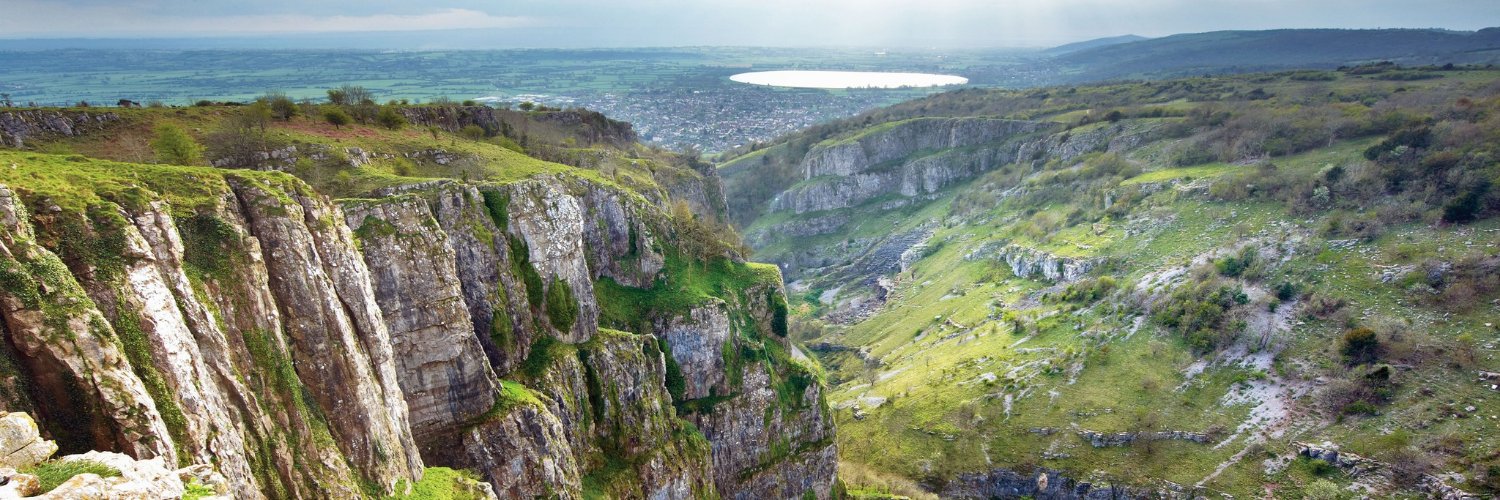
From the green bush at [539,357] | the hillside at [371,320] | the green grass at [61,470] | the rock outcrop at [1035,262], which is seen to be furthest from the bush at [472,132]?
the rock outcrop at [1035,262]

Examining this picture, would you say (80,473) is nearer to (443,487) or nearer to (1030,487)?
(443,487)

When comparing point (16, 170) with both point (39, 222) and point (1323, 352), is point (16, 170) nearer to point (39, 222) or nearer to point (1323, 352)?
point (39, 222)

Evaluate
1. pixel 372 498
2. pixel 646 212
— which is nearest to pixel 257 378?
pixel 372 498

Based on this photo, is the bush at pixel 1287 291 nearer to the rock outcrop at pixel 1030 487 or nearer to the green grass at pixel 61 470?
the rock outcrop at pixel 1030 487

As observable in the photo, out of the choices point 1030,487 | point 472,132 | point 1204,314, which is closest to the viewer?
point 472,132

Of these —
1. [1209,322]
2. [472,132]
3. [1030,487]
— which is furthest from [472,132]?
[1209,322]

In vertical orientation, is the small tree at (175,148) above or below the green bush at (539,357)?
above
